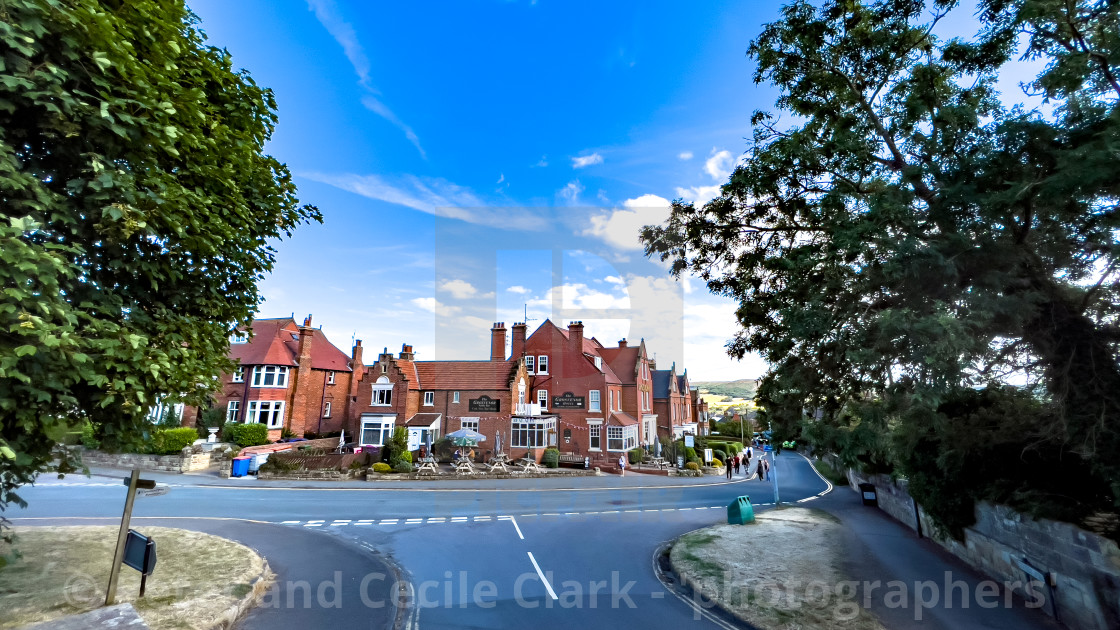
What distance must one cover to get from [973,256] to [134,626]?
13.5m

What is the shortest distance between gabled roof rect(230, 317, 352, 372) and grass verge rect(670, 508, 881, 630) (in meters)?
31.7

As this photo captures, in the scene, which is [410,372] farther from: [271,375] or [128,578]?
[128,578]

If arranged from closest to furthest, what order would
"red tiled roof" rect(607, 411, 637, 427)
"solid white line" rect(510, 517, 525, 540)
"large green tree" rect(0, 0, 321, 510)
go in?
"large green tree" rect(0, 0, 321, 510) → "solid white line" rect(510, 517, 525, 540) → "red tiled roof" rect(607, 411, 637, 427)

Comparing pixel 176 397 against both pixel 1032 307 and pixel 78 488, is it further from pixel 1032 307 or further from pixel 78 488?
pixel 78 488

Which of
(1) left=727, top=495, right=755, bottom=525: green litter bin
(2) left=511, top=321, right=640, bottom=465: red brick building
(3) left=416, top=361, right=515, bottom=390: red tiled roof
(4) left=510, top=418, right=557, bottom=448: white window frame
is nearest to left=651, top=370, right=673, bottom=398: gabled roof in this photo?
(2) left=511, top=321, right=640, bottom=465: red brick building

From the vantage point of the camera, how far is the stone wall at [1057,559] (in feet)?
23.0

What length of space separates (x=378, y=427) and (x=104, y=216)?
30.0 metres

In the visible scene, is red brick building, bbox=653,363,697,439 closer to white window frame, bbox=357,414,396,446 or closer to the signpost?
white window frame, bbox=357,414,396,446

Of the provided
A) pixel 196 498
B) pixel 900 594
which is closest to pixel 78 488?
pixel 196 498

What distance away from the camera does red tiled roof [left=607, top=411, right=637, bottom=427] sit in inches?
1389

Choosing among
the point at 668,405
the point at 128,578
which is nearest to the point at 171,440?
the point at 128,578

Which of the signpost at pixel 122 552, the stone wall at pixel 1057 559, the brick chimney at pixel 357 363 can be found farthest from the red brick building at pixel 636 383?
the signpost at pixel 122 552

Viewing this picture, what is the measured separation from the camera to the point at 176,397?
6.63 meters

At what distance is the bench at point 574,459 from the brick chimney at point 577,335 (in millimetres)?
8145
